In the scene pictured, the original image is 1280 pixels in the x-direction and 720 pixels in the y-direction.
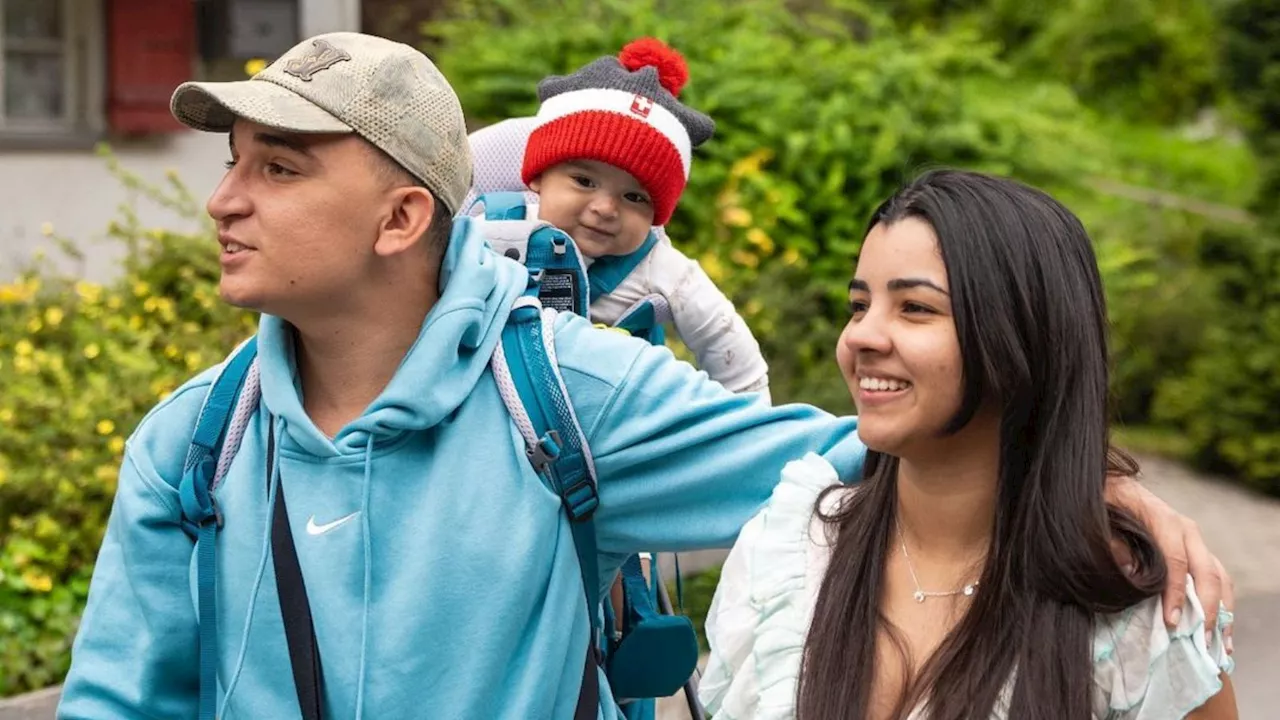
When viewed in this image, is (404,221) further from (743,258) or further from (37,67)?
(37,67)

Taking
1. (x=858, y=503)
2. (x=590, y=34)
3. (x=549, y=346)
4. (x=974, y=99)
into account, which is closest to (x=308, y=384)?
(x=549, y=346)

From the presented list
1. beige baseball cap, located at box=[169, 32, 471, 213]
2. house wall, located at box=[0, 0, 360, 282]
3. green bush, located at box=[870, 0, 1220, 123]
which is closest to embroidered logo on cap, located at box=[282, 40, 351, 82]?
beige baseball cap, located at box=[169, 32, 471, 213]

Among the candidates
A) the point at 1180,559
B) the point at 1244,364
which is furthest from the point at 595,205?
the point at 1244,364

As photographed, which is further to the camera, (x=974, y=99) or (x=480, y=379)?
(x=974, y=99)

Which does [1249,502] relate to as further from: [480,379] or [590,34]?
[480,379]

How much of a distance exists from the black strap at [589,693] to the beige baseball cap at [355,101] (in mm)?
786

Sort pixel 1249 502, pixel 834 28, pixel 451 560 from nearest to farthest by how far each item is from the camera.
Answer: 1. pixel 451 560
2. pixel 1249 502
3. pixel 834 28

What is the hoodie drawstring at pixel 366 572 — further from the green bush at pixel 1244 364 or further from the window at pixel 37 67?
the green bush at pixel 1244 364

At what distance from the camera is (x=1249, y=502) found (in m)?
9.64

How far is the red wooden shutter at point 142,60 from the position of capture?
29.7ft

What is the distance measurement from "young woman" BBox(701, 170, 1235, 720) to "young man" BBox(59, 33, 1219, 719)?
1.19 feet

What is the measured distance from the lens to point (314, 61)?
2.73 metres

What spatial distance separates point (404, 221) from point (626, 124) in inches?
46.0

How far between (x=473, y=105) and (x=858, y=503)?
6.76 meters
